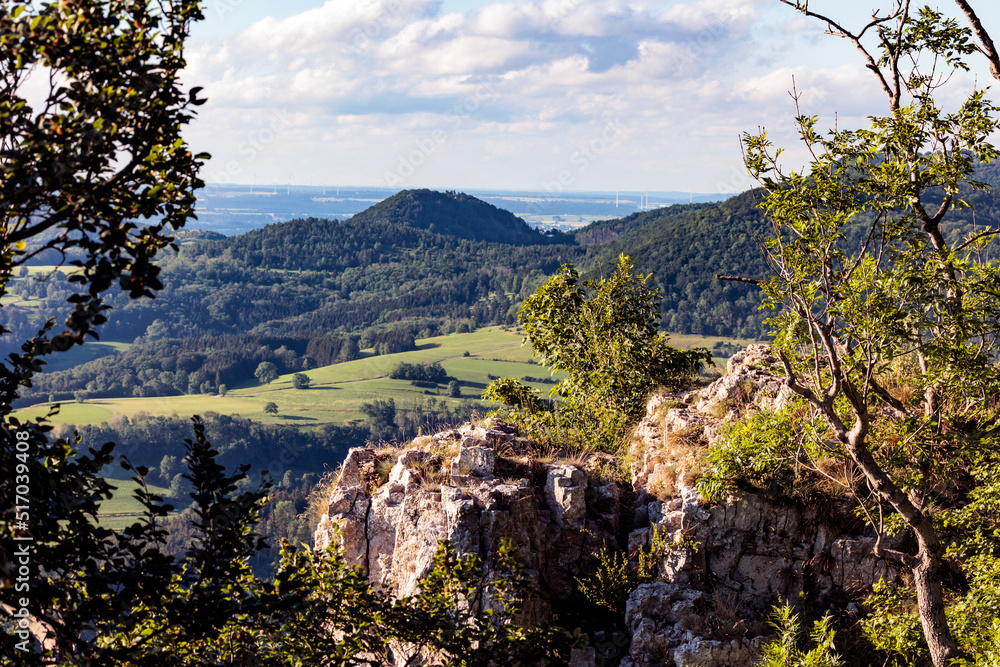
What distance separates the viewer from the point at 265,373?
6122 inches

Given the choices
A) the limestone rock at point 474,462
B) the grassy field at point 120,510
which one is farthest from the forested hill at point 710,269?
the limestone rock at point 474,462

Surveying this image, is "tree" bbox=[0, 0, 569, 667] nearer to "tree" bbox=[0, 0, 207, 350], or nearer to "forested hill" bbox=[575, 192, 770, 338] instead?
"tree" bbox=[0, 0, 207, 350]

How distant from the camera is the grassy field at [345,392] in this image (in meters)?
120

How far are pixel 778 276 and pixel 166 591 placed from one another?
6.89 m

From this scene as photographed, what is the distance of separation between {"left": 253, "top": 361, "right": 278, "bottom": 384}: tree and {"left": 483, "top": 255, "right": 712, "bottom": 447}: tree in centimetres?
15065

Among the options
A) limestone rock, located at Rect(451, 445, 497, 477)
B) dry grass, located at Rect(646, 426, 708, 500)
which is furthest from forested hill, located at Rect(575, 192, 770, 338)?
limestone rock, located at Rect(451, 445, 497, 477)

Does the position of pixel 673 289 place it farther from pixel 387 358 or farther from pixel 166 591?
pixel 166 591

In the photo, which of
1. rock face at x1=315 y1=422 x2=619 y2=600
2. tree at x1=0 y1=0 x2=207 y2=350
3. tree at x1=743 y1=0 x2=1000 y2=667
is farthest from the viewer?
rock face at x1=315 y1=422 x2=619 y2=600

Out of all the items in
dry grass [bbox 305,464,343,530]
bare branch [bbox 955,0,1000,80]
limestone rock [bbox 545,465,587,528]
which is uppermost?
bare branch [bbox 955,0,1000,80]

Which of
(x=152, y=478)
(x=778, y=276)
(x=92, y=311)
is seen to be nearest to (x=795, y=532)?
(x=778, y=276)

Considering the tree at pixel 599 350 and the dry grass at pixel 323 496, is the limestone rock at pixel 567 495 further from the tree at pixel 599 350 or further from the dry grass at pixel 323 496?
the dry grass at pixel 323 496

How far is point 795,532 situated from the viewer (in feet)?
30.8

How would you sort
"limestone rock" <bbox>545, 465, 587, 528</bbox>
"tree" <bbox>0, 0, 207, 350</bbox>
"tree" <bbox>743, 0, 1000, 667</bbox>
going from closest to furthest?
1. "tree" <bbox>0, 0, 207, 350</bbox>
2. "tree" <bbox>743, 0, 1000, 667</bbox>
3. "limestone rock" <bbox>545, 465, 587, 528</bbox>

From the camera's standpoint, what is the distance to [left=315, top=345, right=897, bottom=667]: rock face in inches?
348
